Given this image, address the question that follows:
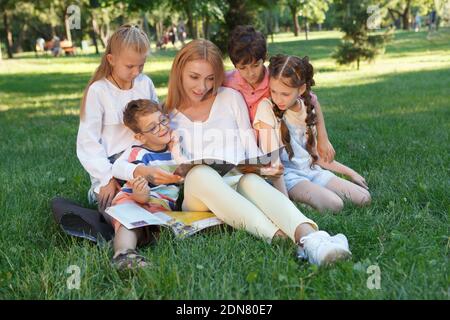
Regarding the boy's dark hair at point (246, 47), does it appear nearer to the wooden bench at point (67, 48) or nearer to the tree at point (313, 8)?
the tree at point (313, 8)

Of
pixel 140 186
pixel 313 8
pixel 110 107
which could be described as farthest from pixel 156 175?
pixel 313 8

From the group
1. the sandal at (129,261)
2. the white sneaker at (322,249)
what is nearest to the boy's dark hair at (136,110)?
the sandal at (129,261)

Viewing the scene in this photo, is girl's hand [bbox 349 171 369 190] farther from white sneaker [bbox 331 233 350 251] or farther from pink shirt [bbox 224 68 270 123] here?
white sneaker [bbox 331 233 350 251]

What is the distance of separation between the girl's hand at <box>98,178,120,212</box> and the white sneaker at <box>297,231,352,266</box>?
50.0 inches

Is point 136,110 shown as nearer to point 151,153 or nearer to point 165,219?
point 151,153

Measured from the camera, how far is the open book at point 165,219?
2.94 metres

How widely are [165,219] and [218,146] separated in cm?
59

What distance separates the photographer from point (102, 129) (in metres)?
3.67

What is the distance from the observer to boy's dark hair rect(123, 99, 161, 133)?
11.2ft

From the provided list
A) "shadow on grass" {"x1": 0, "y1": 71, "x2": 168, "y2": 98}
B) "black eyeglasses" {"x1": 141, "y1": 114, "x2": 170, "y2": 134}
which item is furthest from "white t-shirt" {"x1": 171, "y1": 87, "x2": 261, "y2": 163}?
"shadow on grass" {"x1": 0, "y1": 71, "x2": 168, "y2": 98}

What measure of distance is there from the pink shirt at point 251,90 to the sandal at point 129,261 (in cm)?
130

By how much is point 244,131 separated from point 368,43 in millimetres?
12858
